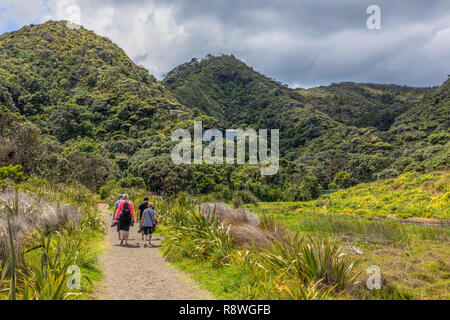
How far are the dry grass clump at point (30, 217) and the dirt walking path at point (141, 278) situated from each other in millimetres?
1816

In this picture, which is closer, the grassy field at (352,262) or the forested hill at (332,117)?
the grassy field at (352,262)

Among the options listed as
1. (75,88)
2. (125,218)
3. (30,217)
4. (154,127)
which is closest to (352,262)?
(125,218)

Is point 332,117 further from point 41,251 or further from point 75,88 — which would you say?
point 41,251

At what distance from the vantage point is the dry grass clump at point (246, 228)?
835 centimetres

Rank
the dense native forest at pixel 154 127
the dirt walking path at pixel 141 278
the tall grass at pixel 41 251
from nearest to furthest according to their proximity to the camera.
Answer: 1. the tall grass at pixel 41 251
2. the dirt walking path at pixel 141 278
3. the dense native forest at pixel 154 127

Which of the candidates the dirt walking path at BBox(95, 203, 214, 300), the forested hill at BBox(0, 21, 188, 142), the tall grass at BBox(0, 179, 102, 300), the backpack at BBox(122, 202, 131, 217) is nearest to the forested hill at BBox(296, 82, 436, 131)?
the forested hill at BBox(0, 21, 188, 142)

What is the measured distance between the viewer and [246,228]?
29.8ft

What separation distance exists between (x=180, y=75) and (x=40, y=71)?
284ft

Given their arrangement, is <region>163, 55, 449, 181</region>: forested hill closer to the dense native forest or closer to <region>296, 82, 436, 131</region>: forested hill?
<region>296, 82, 436, 131</region>: forested hill

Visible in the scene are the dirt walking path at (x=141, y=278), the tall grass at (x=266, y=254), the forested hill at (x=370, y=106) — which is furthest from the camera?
the forested hill at (x=370, y=106)

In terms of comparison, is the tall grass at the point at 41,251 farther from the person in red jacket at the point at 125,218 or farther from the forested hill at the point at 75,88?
the forested hill at the point at 75,88

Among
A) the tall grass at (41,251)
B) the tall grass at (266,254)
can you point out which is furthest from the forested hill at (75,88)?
the tall grass at (266,254)

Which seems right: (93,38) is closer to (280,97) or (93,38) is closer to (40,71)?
(40,71)

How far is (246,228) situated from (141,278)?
3.12 metres
